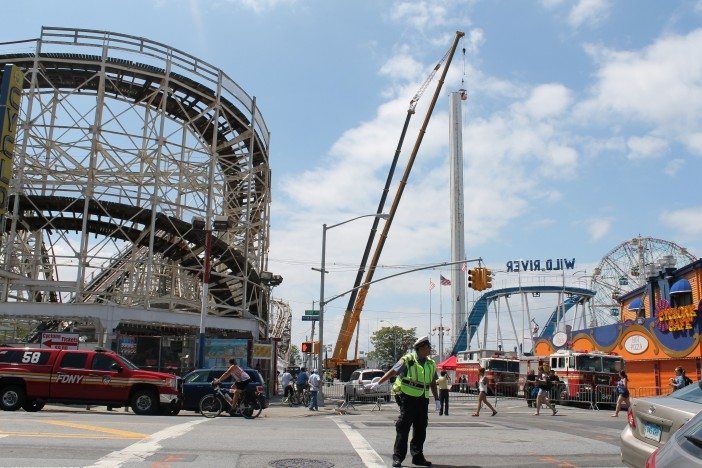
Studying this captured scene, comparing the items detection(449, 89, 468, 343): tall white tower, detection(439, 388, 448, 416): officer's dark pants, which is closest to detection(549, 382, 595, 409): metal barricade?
detection(439, 388, 448, 416): officer's dark pants

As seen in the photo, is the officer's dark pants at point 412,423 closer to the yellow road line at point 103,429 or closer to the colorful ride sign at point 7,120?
the yellow road line at point 103,429

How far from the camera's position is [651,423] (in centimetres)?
695

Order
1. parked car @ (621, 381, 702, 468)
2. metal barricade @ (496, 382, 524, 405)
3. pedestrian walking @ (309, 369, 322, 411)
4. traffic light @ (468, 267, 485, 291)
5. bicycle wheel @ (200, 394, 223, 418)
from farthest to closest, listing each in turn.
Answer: metal barricade @ (496, 382, 524, 405)
traffic light @ (468, 267, 485, 291)
pedestrian walking @ (309, 369, 322, 411)
bicycle wheel @ (200, 394, 223, 418)
parked car @ (621, 381, 702, 468)

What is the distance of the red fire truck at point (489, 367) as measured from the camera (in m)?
38.6

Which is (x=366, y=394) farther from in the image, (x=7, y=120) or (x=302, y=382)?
(x=7, y=120)

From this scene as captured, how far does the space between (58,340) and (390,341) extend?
101447mm

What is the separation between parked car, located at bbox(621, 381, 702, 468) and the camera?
21.9 feet

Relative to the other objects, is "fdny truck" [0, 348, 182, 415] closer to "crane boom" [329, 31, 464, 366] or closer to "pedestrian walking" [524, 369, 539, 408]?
"pedestrian walking" [524, 369, 539, 408]

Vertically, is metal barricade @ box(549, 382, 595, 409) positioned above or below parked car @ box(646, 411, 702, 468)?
below

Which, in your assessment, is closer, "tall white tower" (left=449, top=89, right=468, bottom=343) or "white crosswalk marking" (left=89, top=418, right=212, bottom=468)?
"white crosswalk marking" (left=89, top=418, right=212, bottom=468)

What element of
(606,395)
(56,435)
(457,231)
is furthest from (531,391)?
(457,231)

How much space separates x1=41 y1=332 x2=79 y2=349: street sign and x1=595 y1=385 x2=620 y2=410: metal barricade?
21.7 meters

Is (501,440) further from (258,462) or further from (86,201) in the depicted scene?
(86,201)

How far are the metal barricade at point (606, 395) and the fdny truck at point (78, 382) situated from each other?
19.5 meters
